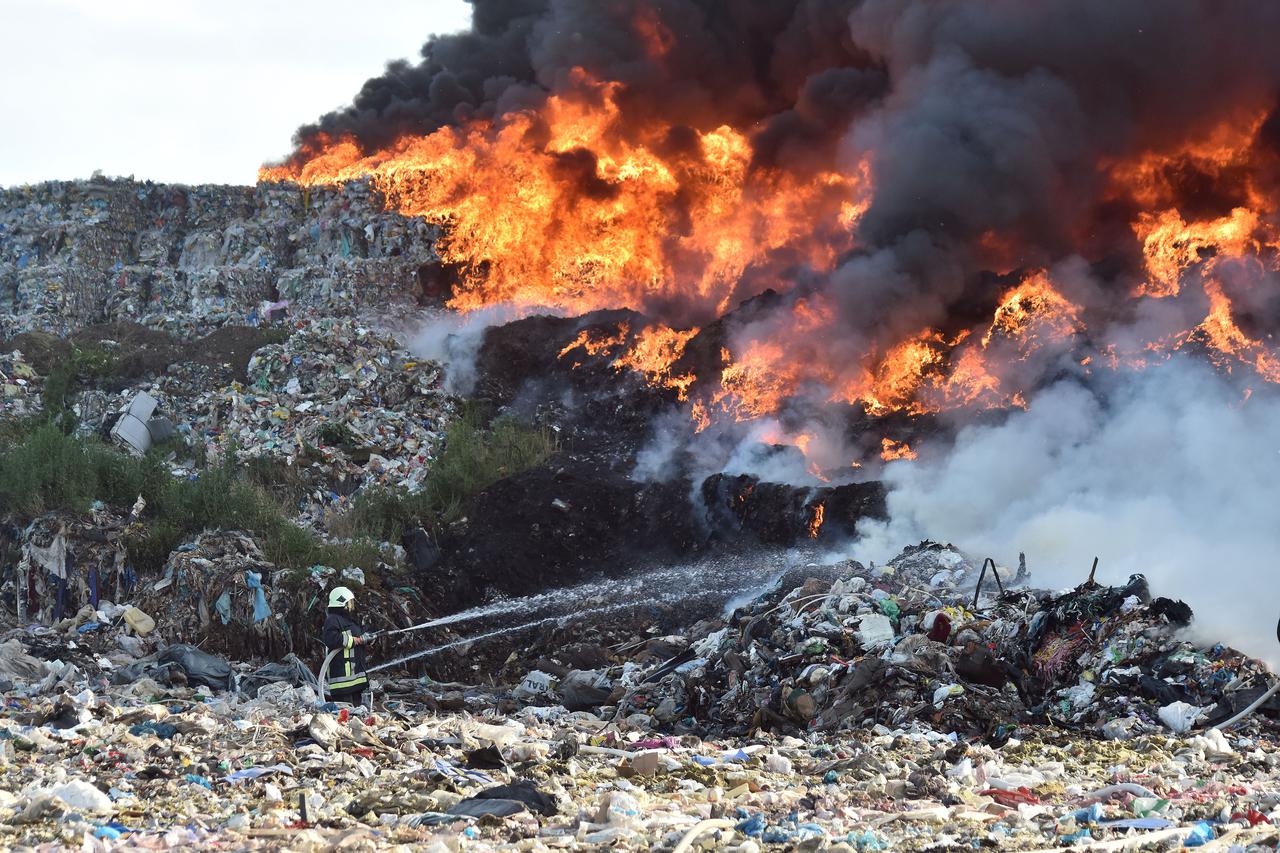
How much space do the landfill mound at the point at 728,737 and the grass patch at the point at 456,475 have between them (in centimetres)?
281

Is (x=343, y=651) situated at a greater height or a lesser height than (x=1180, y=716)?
greater

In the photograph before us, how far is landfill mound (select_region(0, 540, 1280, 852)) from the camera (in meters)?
5.60

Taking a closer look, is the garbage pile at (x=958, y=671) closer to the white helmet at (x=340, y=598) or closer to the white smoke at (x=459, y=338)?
the white helmet at (x=340, y=598)

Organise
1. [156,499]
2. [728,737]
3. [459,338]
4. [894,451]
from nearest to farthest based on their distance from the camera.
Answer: [728,737] < [156,499] < [894,451] < [459,338]

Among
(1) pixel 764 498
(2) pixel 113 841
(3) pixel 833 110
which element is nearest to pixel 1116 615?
(1) pixel 764 498

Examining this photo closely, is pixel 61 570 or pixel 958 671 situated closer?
pixel 958 671

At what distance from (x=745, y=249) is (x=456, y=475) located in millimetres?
9169

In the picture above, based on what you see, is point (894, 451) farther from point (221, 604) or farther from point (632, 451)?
point (221, 604)

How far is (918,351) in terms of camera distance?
18938 millimetres

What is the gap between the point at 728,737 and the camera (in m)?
9.29

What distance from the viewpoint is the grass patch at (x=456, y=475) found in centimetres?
1567

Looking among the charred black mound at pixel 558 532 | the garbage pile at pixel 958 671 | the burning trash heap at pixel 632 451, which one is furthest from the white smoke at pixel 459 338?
the garbage pile at pixel 958 671

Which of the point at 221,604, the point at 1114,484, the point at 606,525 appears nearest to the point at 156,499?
the point at 221,604

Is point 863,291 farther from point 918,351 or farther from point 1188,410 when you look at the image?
point 1188,410
